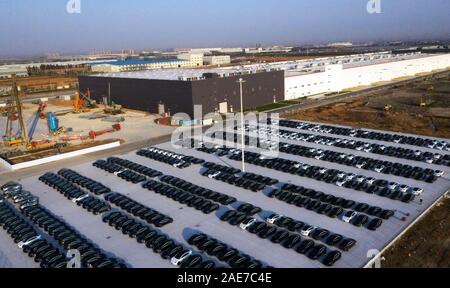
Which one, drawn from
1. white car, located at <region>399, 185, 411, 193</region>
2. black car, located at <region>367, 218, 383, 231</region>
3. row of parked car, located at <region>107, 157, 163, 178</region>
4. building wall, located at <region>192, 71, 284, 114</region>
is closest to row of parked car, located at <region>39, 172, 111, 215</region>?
row of parked car, located at <region>107, 157, 163, 178</region>

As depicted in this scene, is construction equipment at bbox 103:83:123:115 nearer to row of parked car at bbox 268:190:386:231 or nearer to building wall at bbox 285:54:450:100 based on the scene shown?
building wall at bbox 285:54:450:100

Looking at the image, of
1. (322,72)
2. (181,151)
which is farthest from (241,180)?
(322,72)

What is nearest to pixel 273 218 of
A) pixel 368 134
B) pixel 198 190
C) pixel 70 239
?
pixel 198 190

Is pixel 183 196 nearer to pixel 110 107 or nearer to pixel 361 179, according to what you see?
pixel 361 179

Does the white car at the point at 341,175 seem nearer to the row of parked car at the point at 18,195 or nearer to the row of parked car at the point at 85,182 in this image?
the row of parked car at the point at 85,182

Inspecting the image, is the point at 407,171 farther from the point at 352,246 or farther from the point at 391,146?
the point at 352,246

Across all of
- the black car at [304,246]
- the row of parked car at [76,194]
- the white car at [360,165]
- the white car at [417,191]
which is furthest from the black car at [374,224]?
the row of parked car at [76,194]
